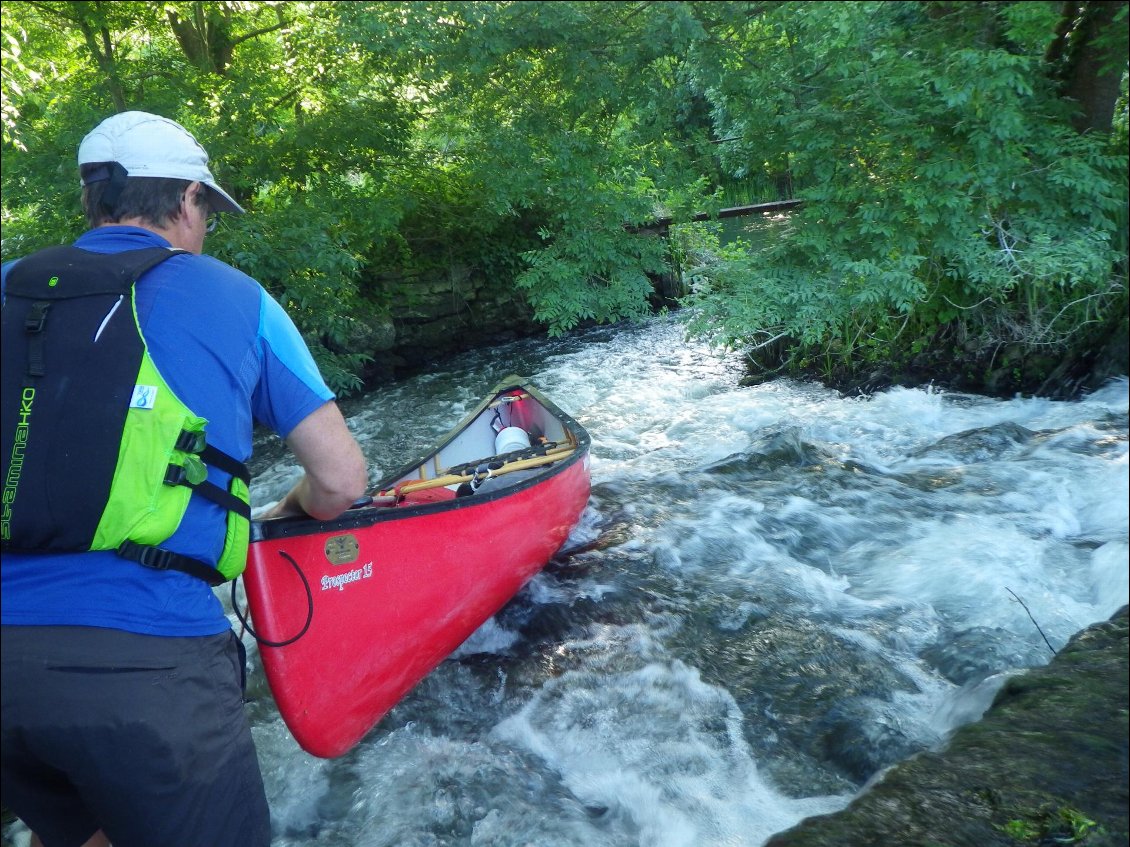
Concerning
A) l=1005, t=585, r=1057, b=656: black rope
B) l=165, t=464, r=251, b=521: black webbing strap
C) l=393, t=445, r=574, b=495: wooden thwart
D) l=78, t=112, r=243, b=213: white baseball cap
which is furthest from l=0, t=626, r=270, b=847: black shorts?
l=1005, t=585, r=1057, b=656: black rope

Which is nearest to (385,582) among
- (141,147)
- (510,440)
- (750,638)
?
(141,147)

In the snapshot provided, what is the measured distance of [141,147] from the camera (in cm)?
167

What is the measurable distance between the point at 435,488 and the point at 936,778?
8.46ft

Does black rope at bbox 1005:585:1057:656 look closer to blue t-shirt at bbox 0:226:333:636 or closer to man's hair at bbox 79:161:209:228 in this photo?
blue t-shirt at bbox 0:226:333:636

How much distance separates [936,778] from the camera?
2.08 metres

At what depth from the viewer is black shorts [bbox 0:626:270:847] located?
1430 mm

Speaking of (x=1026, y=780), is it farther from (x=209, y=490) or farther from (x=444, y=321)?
(x=444, y=321)

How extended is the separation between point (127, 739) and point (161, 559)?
327mm

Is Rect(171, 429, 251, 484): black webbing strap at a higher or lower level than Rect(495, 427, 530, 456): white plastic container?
higher

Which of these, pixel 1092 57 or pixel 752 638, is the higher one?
pixel 1092 57

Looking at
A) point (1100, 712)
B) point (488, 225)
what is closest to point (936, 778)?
point (1100, 712)

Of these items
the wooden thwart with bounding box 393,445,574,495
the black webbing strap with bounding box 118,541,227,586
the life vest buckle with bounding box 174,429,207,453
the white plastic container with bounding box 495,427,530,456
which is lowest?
the white plastic container with bounding box 495,427,530,456

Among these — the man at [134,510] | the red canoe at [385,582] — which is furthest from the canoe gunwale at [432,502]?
the man at [134,510]

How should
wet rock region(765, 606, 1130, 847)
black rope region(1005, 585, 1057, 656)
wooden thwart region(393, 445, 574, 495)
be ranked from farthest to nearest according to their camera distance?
1. wooden thwart region(393, 445, 574, 495)
2. black rope region(1005, 585, 1057, 656)
3. wet rock region(765, 606, 1130, 847)
